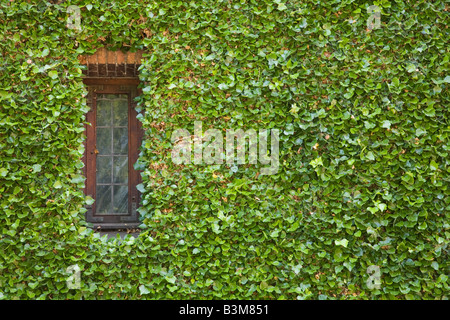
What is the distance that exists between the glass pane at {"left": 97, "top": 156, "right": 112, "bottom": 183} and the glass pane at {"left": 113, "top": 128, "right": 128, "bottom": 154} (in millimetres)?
121

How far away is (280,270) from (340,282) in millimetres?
520

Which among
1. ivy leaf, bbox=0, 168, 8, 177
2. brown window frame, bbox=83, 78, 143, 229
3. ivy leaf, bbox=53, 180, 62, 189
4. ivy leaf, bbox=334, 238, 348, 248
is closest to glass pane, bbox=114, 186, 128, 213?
brown window frame, bbox=83, 78, 143, 229

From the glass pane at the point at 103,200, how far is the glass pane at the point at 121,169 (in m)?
0.13

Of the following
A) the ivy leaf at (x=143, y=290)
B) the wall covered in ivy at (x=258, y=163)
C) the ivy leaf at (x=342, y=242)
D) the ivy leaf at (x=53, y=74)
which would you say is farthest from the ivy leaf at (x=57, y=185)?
the ivy leaf at (x=342, y=242)

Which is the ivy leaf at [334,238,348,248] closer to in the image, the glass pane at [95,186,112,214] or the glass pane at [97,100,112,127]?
the glass pane at [95,186,112,214]

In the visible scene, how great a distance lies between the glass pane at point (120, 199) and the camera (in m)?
3.72

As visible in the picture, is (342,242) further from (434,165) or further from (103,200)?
(103,200)

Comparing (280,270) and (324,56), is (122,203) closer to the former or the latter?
(280,270)

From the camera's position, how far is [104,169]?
375cm

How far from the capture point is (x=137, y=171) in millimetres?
3723

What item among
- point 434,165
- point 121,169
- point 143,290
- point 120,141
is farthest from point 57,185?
point 434,165

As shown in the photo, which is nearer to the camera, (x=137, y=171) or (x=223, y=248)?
(x=223, y=248)
